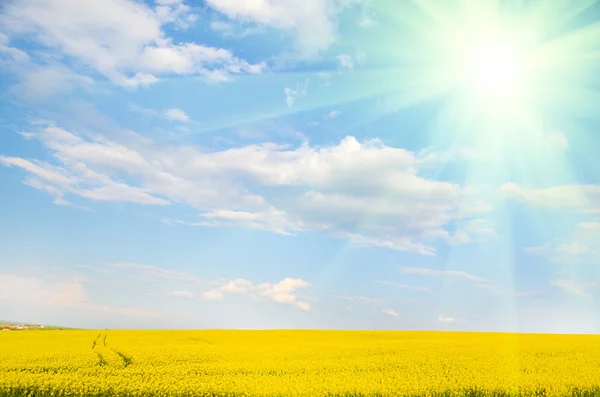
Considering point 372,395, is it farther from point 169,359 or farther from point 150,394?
point 169,359

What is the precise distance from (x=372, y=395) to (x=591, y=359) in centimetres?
1839

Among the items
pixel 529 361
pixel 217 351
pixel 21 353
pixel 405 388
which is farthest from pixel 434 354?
pixel 21 353

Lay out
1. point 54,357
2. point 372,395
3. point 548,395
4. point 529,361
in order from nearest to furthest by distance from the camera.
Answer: point 372,395, point 548,395, point 54,357, point 529,361

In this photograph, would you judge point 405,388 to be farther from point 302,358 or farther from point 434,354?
point 434,354

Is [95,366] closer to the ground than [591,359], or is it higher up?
closer to the ground

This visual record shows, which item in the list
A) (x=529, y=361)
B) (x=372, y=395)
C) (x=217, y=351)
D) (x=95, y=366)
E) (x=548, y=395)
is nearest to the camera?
(x=372, y=395)

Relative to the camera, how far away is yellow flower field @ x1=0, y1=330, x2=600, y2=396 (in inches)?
695

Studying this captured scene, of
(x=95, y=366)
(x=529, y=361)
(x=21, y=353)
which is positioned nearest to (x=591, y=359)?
(x=529, y=361)

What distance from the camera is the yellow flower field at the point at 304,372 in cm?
1764

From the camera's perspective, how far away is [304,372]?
22344 millimetres

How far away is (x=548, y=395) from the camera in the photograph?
61.0 feet

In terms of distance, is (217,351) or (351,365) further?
(217,351)

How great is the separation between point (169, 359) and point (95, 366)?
154 inches

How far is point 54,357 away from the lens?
2505cm
